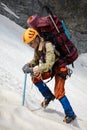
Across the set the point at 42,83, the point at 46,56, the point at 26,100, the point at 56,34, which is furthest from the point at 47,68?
the point at 26,100

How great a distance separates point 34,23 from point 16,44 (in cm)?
823

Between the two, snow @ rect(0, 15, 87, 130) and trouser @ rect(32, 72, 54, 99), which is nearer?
snow @ rect(0, 15, 87, 130)

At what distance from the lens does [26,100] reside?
891 centimetres

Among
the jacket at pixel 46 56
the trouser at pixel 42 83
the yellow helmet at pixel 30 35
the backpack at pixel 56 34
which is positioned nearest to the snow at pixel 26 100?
the trouser at pixel 42 83

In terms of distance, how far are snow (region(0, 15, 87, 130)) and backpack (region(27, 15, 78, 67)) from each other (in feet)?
3.93

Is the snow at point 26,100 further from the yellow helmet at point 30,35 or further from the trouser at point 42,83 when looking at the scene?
the yellow helmet at point 30,35

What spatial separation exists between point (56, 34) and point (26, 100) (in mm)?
1877

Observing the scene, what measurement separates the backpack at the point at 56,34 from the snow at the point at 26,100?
3.93ft

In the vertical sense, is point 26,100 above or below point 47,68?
below

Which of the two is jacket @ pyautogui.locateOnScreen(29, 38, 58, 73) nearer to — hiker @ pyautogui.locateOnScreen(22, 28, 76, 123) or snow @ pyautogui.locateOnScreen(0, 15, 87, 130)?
hiker @ pyautogui.locateOnScreen(22, 28, 76, 123)

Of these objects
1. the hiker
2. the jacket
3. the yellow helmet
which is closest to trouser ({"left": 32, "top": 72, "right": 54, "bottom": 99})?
the hiker

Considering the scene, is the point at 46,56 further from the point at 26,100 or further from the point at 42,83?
the point at 26,100

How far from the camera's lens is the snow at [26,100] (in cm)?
721

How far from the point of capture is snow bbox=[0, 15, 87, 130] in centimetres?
721
